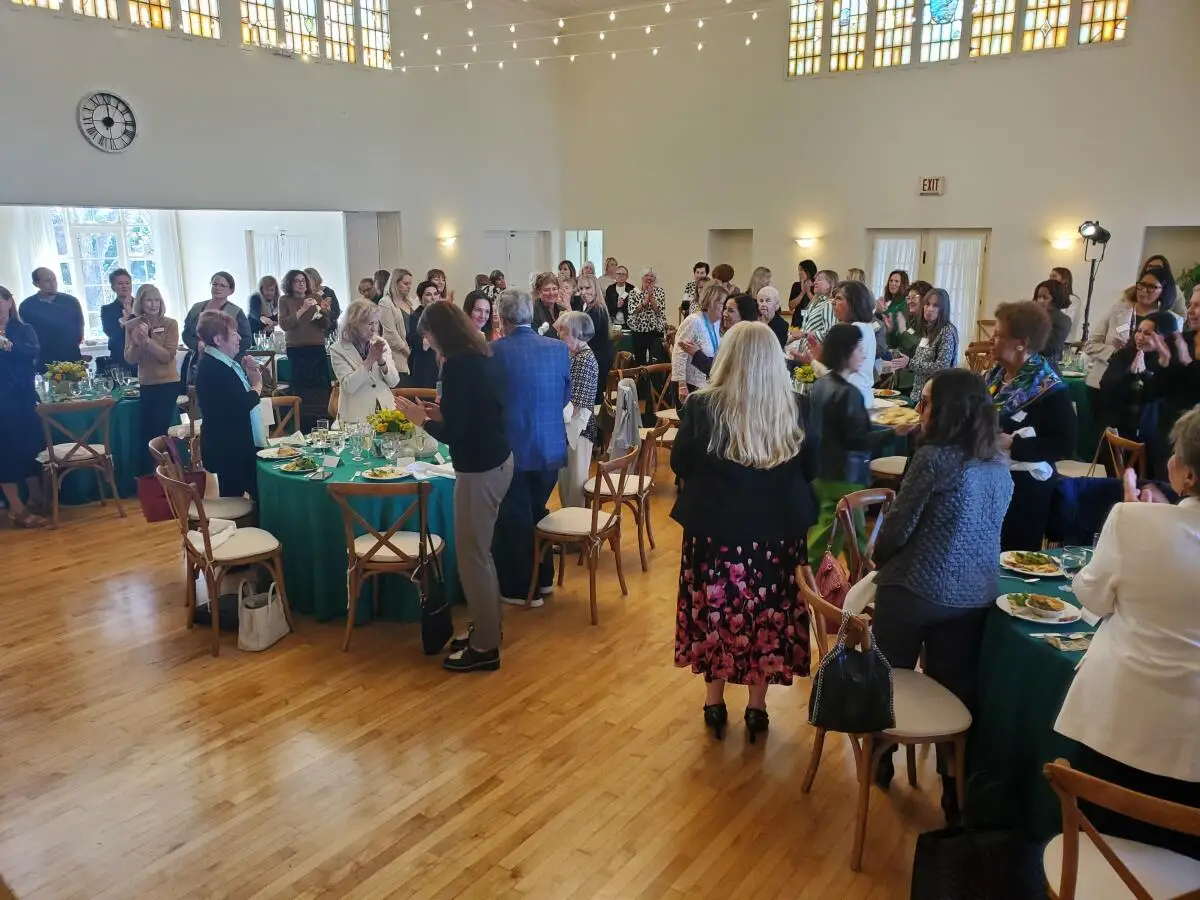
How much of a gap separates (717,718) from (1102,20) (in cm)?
1075

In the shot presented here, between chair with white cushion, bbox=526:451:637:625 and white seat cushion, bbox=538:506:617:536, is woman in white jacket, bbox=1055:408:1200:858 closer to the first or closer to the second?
chair with white cushion, bbox=526:451:637:625

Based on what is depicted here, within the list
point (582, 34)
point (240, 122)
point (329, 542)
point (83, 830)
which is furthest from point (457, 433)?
point (582, 34)

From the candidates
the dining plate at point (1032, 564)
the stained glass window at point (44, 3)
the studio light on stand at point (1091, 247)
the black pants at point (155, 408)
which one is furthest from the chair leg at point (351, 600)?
the studio light on stand at point (1091, 247)

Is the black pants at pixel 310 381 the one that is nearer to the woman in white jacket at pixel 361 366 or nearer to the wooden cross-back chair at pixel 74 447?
the wooden cross-back chair at pixel 74 447

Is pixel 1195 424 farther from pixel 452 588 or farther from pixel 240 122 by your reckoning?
pixel 240 122

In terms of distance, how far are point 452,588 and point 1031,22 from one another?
34.6 feet

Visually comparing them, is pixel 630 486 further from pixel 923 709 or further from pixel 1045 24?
pixel 1045 24

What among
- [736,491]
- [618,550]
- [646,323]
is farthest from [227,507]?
[646,323]

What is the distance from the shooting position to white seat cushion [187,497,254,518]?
4.91 metres

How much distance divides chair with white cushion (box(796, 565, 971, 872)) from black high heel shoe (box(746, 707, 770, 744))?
2.18 ft

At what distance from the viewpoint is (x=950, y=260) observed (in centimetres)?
1220

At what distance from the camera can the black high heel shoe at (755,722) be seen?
3656mm

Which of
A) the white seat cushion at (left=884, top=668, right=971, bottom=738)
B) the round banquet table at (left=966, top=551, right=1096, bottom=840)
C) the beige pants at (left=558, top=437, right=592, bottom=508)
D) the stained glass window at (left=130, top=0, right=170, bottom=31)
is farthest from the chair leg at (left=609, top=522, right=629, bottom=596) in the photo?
the stained glass window at (left=130, top=0, right=170, bottom=31)

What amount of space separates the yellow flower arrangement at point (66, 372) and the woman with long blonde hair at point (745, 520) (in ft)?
18.1
